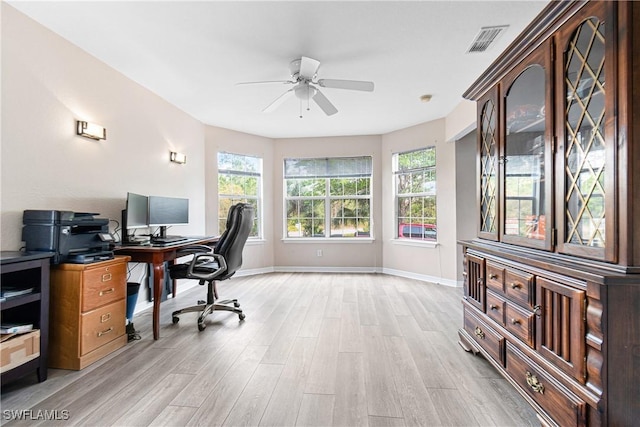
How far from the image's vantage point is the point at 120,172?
3055 millimetres

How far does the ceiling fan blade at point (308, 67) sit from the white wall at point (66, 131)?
201cm

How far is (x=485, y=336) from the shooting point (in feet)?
6.56

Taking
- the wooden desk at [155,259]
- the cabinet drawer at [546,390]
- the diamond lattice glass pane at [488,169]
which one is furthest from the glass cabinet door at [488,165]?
the wooden desk at [155,259]

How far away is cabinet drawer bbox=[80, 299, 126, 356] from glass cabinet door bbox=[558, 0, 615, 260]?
10.0ft

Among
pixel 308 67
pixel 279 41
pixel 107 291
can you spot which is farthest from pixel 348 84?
pixel 107 291

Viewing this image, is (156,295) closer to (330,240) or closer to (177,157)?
(177,157)

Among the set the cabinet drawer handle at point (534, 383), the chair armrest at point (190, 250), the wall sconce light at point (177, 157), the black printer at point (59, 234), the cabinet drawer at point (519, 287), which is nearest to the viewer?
the cabinet drawer handle at point (534, 383)

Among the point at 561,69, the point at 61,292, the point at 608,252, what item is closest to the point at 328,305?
the point at 61,292

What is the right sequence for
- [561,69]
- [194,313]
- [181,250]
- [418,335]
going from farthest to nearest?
[194,313]
[181,250]
[418,335]
[561,69]

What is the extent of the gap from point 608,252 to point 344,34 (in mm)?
2225

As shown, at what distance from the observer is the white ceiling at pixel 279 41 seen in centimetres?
203

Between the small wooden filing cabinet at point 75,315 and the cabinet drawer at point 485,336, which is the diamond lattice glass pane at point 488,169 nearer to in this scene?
the cabinet drawer at point 485,336

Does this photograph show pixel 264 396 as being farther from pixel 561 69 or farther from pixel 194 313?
pixel 561 69

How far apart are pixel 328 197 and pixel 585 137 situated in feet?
14.4
